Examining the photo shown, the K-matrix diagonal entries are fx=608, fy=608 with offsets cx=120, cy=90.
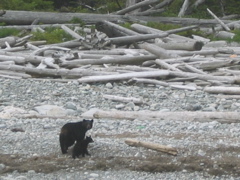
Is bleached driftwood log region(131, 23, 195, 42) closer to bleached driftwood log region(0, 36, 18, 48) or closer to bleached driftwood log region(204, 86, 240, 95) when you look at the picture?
bleached driftwood log region(0, 36, 18, 48)

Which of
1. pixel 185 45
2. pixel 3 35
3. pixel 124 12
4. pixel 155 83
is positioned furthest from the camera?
pixel 124 12

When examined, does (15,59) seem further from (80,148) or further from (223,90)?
(80,148)

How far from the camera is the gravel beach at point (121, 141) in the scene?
25.2ft

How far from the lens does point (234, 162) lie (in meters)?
7.92

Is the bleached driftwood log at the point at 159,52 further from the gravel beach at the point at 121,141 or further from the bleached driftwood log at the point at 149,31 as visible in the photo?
the bleached driftwood log at the point at 149,31

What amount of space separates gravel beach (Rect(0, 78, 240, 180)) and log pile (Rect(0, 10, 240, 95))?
3.07 ft

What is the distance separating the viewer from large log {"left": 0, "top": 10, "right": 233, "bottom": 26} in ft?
75.8

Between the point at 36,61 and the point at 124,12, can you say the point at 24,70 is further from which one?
the point at 124,12

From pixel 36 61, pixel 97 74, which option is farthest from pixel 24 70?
pixel 97 74

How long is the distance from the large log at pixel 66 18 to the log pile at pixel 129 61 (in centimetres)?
399

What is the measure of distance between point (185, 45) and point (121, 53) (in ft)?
6.09

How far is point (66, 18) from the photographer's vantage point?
23734mm

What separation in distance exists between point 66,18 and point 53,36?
12.2ft

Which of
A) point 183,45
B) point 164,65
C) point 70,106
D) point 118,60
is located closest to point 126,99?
point 70,106
